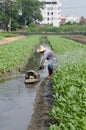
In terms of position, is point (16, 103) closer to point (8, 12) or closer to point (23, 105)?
point (23, 105)

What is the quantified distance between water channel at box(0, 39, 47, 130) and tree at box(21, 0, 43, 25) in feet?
274

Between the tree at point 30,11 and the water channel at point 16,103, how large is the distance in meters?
83.5

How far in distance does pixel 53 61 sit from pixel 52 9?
461ft

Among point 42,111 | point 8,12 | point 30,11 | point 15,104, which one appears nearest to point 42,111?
point 42,111

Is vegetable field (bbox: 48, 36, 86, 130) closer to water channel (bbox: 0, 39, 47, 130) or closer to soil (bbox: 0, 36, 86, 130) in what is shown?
soil (bbox: 0, 36, 86, 130)

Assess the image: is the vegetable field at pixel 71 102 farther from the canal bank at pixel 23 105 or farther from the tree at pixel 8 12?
the tree at pixel 8 12

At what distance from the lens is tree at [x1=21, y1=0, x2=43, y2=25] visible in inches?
3804

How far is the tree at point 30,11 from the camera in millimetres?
96625

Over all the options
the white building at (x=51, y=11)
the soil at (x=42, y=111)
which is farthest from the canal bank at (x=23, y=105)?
the white building at (x=51, y=11)

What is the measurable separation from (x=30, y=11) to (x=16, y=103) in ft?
291

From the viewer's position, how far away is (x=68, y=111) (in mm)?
6562

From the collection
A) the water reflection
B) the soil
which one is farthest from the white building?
the soil

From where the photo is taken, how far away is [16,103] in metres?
9.91

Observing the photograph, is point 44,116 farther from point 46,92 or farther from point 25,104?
point 46,92
